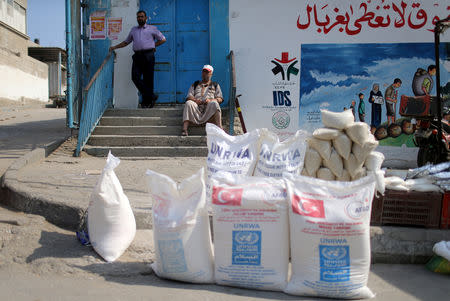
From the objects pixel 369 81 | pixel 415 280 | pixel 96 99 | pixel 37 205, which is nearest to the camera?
pixel 415 280

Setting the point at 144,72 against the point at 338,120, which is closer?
the point at 338,120

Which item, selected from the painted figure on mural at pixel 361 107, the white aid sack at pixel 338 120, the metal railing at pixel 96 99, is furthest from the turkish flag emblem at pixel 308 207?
the painted figure on mural at pixel 361 107

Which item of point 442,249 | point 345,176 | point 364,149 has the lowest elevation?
point 442,249

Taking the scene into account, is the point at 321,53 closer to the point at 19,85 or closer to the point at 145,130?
the point at 145,130

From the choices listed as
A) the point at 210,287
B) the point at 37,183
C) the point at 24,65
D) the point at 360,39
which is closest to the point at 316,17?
the point at 360,39

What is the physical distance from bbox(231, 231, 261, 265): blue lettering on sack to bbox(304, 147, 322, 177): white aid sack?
2.92ft

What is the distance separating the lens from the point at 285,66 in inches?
291

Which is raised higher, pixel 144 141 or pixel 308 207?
pixel 144 141

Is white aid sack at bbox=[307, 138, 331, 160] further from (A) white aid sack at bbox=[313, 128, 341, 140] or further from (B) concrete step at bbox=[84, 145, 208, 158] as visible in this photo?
(B) concrete step at bbox=[84, 145, 208, 158]

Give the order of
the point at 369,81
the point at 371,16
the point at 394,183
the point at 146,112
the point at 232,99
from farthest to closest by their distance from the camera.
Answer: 1. the point at 369,81
2. the point at 371,16
3. the point at 146,112
4. the point at 232,99
5. the point at 394,183

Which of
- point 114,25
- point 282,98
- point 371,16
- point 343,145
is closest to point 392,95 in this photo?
point 371,16

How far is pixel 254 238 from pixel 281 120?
524cm

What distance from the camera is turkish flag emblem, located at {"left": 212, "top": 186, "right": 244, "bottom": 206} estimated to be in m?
2.41

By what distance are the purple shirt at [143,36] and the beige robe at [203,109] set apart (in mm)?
1248
